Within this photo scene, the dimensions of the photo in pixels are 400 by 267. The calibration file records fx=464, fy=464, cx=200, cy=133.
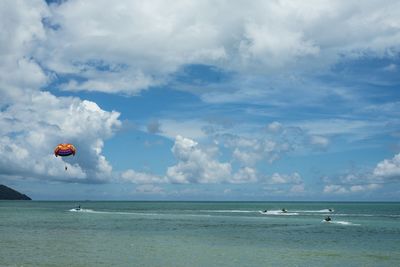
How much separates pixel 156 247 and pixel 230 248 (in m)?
7.38

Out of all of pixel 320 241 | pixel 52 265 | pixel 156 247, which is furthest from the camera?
pixel 320 241

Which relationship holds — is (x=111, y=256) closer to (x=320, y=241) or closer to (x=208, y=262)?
(x=208, y=262)

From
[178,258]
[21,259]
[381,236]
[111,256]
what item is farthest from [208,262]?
[381,236]

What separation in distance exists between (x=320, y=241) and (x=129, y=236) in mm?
22850

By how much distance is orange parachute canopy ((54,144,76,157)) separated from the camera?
6188 centimetres

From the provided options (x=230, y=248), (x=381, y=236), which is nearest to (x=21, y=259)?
(x=230, y=248)

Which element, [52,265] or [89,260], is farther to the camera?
[89,260]

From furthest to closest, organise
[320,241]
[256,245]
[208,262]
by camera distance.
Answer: [320,241] → [256,245] → [208,262]

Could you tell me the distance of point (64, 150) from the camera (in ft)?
206

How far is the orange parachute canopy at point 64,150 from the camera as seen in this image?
61881 mm

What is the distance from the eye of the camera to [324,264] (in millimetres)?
36875

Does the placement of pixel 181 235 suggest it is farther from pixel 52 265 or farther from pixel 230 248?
pixel 52 265

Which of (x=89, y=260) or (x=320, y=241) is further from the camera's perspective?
(x=320, y=241)

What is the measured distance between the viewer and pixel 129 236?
2239 inches
